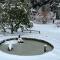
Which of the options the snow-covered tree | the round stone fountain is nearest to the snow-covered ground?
the round stone fountain

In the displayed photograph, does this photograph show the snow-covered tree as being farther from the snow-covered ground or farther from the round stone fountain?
the round stone fountain

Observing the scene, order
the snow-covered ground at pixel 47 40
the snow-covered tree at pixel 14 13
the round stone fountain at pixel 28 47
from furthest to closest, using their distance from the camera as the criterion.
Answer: the snow-covered tree at pixel 14 13, the round stone fountain at pixel 28 47, the snow-covered ground at pixel 47 40

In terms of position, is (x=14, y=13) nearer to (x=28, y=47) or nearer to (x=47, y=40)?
(x=47, y=40)

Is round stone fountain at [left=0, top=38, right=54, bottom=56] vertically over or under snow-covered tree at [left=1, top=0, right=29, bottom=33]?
under

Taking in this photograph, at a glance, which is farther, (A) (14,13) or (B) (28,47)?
(A) (14,13)

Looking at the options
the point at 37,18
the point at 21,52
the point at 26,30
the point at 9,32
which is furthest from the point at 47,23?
the point at 21,52

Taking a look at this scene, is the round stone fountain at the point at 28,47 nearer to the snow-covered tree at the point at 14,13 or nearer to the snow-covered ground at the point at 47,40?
the snow-covered ground at the point at 47,40

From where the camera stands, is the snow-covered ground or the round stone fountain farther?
the round stone fountain

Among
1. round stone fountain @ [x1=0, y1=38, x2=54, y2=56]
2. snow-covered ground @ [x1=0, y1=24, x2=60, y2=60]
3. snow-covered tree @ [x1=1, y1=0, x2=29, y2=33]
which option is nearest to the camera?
snow-covered ground @ [x1=0, y1=24, x2=60, y2=60]

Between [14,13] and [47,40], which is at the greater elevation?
[14,13]

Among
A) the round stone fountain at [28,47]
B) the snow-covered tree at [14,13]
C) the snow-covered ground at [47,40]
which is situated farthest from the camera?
the snow-covered tree at [14,13]

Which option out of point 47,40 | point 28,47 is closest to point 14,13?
point 47,40

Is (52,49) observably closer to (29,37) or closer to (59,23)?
(29,37)

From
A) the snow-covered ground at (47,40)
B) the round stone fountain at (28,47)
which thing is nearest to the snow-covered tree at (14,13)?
the snow-covered ground at (47,40)
